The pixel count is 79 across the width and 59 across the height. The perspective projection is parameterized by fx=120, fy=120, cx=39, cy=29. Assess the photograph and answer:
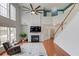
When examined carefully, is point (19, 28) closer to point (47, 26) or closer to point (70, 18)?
point (47, 26)

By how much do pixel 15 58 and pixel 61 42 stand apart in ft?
8.95

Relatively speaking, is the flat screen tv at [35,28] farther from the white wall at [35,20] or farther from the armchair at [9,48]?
the armchair at [9,48]

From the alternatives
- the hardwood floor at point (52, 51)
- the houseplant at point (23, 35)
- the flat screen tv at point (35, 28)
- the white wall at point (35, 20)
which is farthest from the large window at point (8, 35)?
the hardwood floor at point (52, 51)

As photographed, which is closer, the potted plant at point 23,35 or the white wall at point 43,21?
the potted plant at point 23,35

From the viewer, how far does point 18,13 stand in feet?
8.31

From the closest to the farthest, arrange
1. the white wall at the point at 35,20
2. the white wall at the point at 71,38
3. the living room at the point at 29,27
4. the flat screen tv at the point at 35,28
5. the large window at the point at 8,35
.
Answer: the large window at the point at 8,35 → the living room at the point at 29,27 → the white wall at the point at 35,20 → the flat screen tv at the point at 35,28 → the white wall at the point at 71,38

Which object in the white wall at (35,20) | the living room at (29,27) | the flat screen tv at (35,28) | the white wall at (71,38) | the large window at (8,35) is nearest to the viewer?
the large window at (8,35)

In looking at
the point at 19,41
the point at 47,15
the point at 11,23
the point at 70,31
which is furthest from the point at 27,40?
the point at 70,31

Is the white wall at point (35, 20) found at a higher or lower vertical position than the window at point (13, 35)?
higher

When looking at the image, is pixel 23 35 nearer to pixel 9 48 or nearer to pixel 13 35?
pixel 13 35

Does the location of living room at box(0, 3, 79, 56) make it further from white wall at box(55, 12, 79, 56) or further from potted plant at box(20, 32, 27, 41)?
white wall at box(55, 12, 79, 56)

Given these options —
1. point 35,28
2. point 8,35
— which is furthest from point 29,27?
point 8,35

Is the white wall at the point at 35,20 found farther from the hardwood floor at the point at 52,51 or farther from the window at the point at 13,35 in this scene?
the window at the point at 13,35

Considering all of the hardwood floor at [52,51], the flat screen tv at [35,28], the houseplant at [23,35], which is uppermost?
the flat screen tv at [35,28]
